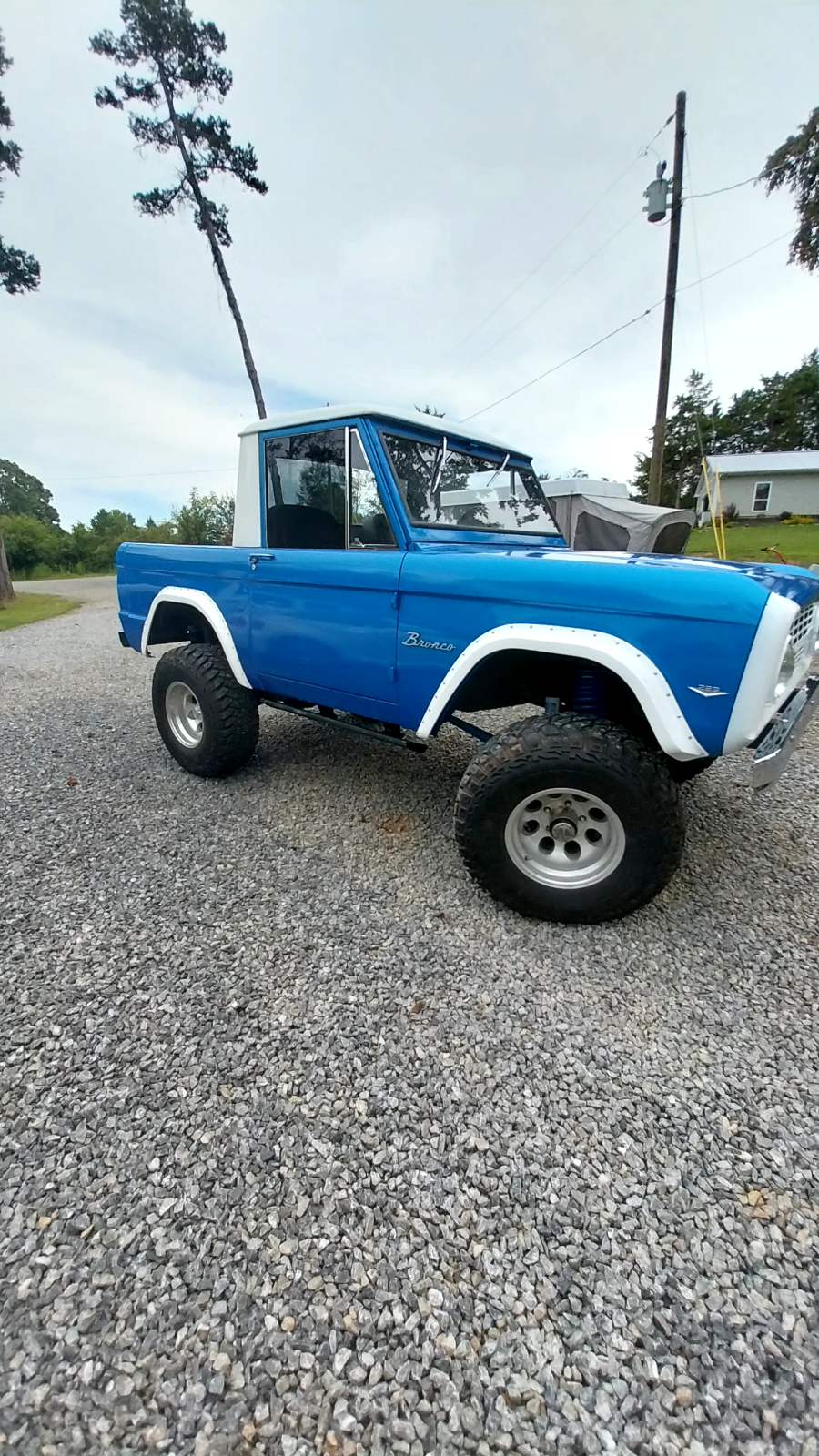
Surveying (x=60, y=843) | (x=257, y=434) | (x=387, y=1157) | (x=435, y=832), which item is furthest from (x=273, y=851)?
(x=257, y=434)

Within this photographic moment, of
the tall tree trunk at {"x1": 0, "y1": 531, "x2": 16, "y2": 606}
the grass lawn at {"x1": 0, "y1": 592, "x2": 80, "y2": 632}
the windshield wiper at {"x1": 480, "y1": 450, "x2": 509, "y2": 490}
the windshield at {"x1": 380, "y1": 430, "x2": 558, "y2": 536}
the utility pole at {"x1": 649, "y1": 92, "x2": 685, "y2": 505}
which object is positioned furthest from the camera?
the tall tree trunk at {"x1": 0, "y1": 531, "x2": 16, "y2": 606}

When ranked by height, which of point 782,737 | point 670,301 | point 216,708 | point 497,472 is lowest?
point 216,708

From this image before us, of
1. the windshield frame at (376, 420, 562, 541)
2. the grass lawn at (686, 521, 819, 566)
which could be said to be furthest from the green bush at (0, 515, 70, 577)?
the windshield frame at (376, 420, 562, 541)

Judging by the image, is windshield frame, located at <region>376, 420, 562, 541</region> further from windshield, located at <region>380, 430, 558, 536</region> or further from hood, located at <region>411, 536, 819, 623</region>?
hood, located at <region>411, 536, 819, 623</region>

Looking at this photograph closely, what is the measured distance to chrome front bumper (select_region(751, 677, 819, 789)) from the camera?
6.79 feet

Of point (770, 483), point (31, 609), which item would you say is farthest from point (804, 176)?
point (770, 483)

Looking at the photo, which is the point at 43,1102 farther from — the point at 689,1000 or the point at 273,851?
A: the point at 689,1000

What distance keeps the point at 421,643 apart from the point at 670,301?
12917 millimetres

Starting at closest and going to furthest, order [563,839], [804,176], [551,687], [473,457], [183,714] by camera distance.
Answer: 1. [563,839]
2. [551,687]
3. [473,457]
4. [183,714]
5. [804,176]

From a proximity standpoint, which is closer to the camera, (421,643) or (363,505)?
(421,643)

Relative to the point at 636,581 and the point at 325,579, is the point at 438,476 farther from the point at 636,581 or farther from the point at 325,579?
the point at 636,581

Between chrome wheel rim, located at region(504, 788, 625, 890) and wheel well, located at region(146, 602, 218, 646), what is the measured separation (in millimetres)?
2365

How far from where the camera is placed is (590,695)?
246 centimetres

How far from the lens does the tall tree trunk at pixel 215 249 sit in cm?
1284
